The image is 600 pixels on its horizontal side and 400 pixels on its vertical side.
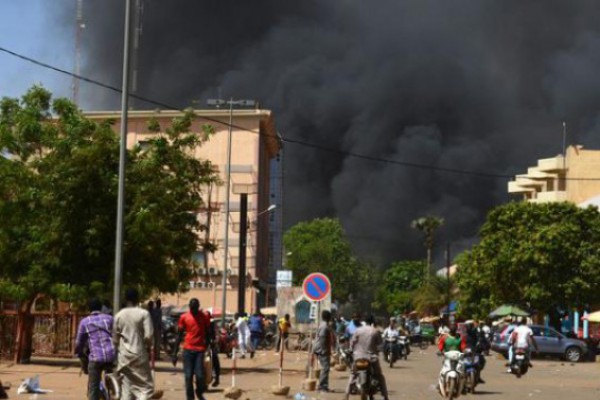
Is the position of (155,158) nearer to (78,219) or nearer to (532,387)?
(78,219)

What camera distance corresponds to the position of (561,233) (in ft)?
209

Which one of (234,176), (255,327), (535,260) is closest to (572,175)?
(234,176)

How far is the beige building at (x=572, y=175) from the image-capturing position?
92688mm

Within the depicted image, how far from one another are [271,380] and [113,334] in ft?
46.0

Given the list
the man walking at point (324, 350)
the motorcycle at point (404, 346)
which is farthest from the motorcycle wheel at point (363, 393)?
the motorcycle at point (404, 346)

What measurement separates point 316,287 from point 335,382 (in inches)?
205

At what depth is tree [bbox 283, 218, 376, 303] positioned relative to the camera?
128 meters

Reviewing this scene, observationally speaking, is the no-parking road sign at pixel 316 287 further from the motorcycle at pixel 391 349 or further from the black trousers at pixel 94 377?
the motorcycle at pixel 391 349

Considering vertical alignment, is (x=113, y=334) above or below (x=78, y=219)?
below

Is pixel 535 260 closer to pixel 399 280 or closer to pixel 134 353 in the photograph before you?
pixel 134 353

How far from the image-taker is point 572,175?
94.8m

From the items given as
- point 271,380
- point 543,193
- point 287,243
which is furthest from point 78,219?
point 287,243

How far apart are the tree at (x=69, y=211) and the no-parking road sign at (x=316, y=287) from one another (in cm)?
706

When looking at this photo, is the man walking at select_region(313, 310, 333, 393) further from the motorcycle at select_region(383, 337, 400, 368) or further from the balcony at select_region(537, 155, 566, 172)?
the balcony at select_region(537, 155, 566, 172)
